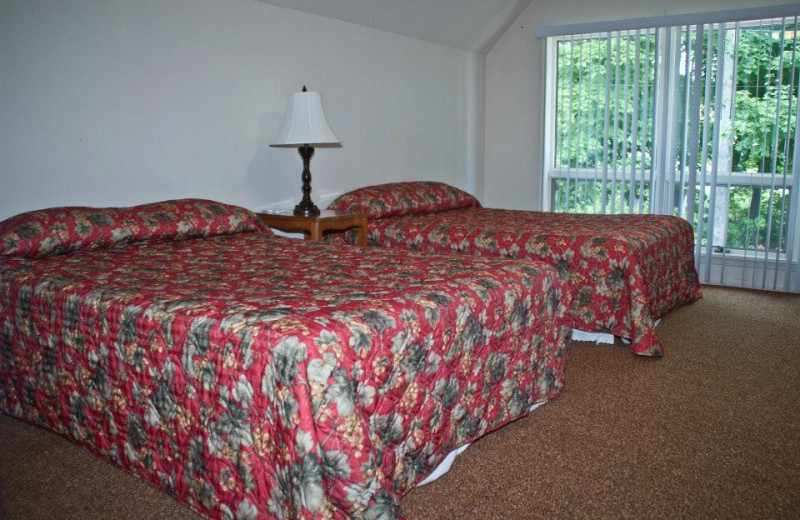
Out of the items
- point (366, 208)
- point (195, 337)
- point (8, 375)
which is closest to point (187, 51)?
point (366, 208)

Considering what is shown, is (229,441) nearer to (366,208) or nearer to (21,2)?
(21,2)

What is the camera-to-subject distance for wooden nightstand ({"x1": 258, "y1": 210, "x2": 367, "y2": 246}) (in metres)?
3.35

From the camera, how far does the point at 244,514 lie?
1565 millimetres

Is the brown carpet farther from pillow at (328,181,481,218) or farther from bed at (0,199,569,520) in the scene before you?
pillow at (328,181,481,218)

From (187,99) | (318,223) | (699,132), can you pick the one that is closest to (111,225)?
(187,99)

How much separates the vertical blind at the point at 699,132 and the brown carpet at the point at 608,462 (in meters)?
1.85

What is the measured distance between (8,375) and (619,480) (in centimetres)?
197

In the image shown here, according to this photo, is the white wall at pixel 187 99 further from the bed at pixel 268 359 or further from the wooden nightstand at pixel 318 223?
the bed at pixel 268 359

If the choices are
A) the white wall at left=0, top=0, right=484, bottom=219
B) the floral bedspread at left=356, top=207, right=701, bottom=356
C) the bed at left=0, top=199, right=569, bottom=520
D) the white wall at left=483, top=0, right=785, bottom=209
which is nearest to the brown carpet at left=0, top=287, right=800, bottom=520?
the bed at left=0, top=199, right=569, bottom=520

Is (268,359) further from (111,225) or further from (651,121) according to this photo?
(651,121)

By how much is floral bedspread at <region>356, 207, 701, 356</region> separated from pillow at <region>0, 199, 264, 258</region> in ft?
3.22

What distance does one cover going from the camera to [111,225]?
8.49ft

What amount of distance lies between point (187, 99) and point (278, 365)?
2.16 meters

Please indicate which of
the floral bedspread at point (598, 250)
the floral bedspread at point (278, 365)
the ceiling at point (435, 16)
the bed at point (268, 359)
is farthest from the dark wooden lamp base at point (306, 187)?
the floral bedspread at point (278, 365)
